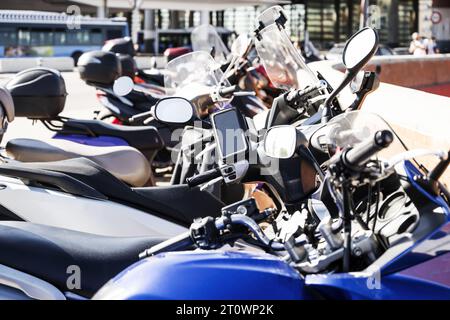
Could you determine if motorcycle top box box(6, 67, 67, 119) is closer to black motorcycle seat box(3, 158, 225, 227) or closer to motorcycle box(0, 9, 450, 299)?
black motorcycle seat box(3, 158, 225, 227)

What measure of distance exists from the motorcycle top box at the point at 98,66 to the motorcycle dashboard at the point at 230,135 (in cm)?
470

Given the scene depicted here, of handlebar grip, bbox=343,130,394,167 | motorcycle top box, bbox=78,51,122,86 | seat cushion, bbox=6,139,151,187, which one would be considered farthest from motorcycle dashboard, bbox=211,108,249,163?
motorcycle top box, bbox=78,51,122,86

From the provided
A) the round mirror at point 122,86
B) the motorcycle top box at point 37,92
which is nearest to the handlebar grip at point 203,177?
the motorcycle top box at point 37,92

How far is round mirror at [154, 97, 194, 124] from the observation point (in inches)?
120

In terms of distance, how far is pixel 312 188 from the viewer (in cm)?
239

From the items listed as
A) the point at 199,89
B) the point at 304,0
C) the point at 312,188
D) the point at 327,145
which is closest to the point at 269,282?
the point at 327,145

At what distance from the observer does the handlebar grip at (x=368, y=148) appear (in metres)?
1.63

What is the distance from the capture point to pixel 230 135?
7.90 feet

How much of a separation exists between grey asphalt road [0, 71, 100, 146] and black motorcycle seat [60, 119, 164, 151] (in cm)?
56

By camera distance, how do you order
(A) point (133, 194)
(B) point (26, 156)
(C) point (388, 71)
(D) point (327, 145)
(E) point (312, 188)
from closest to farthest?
(D) point (327, 145)
(E) point (312, 188)
(A) point (133, 194)
(B) point (26, 156)
(C) point (388, 71)

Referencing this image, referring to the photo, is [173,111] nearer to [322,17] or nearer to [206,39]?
[206,39]

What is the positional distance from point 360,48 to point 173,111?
33.5 inches

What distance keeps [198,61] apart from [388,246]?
258cm
